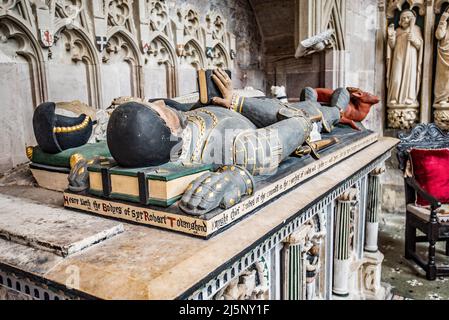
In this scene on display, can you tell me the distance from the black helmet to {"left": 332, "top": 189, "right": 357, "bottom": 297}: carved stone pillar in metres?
1.48

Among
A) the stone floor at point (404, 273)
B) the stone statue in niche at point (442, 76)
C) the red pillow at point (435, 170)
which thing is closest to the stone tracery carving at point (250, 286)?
the stone floor at point (404, 273)

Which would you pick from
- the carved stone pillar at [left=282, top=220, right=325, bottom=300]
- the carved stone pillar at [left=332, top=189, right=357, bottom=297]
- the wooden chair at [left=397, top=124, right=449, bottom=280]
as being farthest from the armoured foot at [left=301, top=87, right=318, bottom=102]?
the wooden chair at [left=397, top=124, right=449, bottom=280]

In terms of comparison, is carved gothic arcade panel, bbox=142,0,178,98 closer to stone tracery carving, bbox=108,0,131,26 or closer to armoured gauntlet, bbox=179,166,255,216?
stone tracery carving, bbox=108,0,131,26

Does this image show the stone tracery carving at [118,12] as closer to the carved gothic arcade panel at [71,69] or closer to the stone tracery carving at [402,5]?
the carved gothic arcade panel at [71,69]

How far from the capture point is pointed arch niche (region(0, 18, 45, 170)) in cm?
234

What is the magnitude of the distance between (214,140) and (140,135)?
1.22ft

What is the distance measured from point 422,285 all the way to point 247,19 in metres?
3.38

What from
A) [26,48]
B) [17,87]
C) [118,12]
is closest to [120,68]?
[118,12]

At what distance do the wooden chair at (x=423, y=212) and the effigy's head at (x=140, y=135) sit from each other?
2856mm

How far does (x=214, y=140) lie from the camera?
148cm

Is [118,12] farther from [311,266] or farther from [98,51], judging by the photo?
[311,266]

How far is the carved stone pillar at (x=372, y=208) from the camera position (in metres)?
3.02
